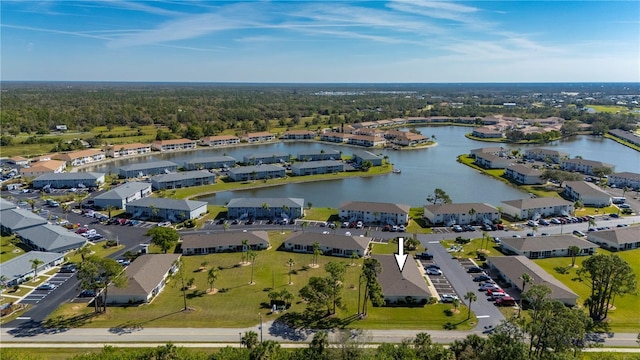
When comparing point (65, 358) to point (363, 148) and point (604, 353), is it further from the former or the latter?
point (363, 148)

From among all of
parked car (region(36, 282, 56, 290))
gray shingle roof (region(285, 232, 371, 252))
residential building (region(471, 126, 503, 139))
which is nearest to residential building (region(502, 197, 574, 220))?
gray shingle roof (region(285, 232, 371, 252))

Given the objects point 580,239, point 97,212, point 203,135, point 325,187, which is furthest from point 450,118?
point 97,212

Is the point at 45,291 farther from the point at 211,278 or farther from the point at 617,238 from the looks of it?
the point at 617,238

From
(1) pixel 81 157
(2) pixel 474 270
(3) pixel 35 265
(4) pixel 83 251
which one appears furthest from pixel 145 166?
(2) pixel 474 270

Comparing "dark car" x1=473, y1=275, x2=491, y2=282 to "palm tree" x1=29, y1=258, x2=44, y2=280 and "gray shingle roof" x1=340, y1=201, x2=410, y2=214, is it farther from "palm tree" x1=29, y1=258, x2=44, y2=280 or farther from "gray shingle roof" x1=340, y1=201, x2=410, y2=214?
"palm tree" x1=29, y1=258, x2=44, y2=280

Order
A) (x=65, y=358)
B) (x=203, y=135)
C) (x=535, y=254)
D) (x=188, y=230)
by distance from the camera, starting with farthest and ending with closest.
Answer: (x=203, y=135) < (x=188, y=230) < (x=535, y=254) < (x=65, y=358)

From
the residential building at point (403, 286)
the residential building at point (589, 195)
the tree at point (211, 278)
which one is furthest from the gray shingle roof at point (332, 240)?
the residential building at point (589, 195)
